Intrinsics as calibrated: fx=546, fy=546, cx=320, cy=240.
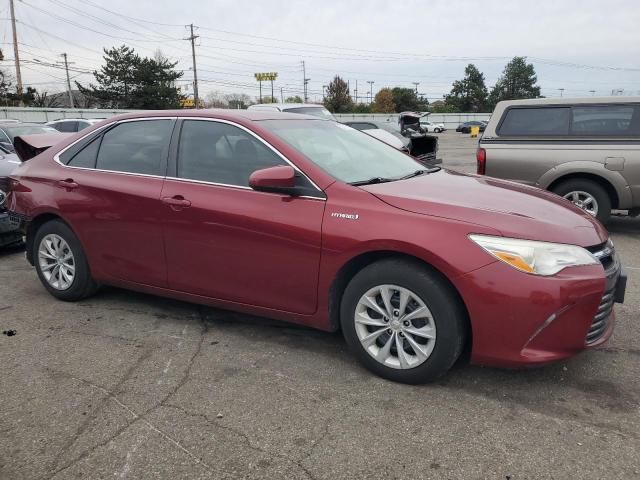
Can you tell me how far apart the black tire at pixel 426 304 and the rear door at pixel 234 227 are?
0.33m

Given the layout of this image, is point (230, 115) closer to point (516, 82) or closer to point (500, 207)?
point (500, 207)

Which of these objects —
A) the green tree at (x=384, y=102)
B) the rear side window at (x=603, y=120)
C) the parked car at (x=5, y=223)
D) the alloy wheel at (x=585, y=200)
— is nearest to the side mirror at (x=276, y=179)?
the parked car at (x=5, y=223)

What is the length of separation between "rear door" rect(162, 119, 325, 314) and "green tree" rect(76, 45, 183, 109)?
6129cm

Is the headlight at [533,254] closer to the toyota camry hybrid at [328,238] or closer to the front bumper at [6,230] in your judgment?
the toyota camry hybrid at [328,238]

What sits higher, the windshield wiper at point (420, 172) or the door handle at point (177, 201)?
the windshield wiper at point (420, 172)

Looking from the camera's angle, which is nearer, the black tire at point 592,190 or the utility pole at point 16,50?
the black tire at point 592,190

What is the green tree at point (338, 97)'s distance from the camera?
75119mm

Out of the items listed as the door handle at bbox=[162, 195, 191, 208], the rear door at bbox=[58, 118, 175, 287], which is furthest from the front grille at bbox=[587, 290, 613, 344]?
the rear door at bbox=[58, 118, 175, 287]

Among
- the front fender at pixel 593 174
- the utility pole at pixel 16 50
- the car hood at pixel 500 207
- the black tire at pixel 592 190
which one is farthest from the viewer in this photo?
the utility pole at pixel 16 50

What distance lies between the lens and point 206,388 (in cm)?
318

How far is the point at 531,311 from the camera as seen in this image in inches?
109

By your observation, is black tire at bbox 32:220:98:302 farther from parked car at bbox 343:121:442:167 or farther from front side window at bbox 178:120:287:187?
parked car at bbox 343:121:442:167

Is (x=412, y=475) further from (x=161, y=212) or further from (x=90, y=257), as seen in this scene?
(x=90, y=257)

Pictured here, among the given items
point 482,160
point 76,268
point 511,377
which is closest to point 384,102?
point 482,160
